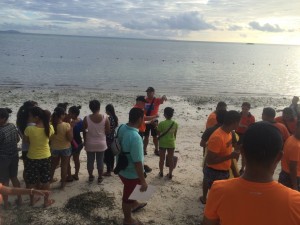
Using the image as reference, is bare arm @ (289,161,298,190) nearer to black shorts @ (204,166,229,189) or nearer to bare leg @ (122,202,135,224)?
black shorts @ (204,166,229,189)

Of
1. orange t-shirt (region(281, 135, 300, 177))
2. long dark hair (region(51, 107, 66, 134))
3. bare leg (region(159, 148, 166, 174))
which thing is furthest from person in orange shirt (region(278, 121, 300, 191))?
long dark hair (region(51, 107, 66, 134))

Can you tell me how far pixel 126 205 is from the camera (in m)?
5.70

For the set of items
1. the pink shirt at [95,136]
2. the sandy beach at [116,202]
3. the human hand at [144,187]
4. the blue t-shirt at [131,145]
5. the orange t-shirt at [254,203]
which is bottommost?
the sandy beach at [116,202]

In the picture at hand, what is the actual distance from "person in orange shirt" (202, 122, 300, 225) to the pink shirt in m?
5.35

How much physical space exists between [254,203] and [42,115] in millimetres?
4845

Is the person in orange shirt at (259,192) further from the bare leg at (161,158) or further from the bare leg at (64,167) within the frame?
the bare leg at (161,158)

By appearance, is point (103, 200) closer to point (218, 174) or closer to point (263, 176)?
point (218, 174)

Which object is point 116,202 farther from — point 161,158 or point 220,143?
point 220,143

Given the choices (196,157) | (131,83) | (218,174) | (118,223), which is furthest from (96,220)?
(131,83)

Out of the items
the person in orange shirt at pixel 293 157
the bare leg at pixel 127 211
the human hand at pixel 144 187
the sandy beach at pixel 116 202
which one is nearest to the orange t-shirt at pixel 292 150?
the person in orange shirt at pixel 293 157

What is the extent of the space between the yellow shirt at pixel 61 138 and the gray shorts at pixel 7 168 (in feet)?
3.18

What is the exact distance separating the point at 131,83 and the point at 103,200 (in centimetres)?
3071

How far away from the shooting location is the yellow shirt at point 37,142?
6215 millimetres

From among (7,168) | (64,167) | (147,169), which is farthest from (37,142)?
(147,169)
